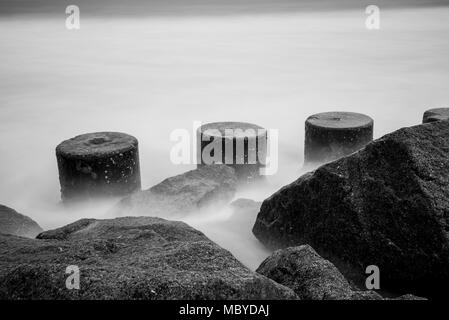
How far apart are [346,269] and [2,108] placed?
9377 mm

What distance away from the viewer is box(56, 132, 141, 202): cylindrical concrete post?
4676 millimetres

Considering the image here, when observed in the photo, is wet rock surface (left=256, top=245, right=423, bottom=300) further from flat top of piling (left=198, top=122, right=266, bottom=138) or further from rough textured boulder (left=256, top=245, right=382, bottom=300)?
flat top of piling (left=198, top=122, right=266, bottom=138)

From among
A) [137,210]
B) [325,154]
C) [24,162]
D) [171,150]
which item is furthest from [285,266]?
[24,162]

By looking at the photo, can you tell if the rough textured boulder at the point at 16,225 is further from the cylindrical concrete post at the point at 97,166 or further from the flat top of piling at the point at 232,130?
the flat top of piling at the point at 232,130

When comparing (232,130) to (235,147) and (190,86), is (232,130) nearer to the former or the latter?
(235,147)

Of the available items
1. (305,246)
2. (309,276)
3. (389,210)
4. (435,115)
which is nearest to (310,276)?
(309,276)

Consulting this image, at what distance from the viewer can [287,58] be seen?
605 inches

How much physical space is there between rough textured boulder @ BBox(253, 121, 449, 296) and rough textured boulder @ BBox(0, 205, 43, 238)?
2.02m

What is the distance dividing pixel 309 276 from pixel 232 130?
3.05 m

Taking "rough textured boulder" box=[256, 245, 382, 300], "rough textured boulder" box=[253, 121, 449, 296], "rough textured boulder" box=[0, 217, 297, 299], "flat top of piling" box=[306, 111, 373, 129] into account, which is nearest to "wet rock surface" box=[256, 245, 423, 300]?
"rough textured boulder" box=[256, 245, 382, 300]

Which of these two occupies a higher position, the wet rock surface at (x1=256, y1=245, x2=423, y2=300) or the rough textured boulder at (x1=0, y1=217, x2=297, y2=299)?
the rough textured boulder at (x1=0, y1=217, x2=297, y2=299)

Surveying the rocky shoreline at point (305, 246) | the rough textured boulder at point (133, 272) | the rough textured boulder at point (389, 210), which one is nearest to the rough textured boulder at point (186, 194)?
the rocky shoreline at point (305, 246)
